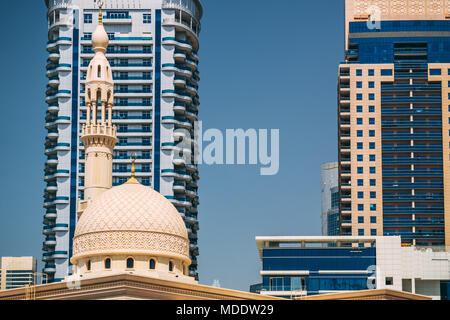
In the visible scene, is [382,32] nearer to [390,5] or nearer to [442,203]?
[390,5]

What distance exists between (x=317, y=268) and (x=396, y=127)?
23.8 meters

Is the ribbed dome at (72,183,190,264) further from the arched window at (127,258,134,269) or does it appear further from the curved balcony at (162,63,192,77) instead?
the curved balcony at (162,63,192,77)

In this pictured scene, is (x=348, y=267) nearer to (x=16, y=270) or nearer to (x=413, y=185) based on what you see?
(x=413, y=185)

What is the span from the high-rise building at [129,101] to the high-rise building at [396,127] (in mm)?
17230

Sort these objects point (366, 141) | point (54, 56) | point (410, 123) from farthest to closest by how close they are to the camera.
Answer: point (54, 56) < point (366, 141) < point (410, 123)

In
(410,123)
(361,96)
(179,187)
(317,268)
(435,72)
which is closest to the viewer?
(317,268)

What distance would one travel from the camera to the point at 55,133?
108m

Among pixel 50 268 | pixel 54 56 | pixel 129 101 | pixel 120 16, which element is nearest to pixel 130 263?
pixel 50 268

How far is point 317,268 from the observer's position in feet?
299

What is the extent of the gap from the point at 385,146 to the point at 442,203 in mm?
8545

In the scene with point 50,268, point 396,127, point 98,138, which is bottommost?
point 50,268

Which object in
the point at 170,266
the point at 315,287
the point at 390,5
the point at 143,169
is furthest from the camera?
the point at 390,5

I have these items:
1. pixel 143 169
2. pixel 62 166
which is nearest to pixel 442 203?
pixel 143 169
